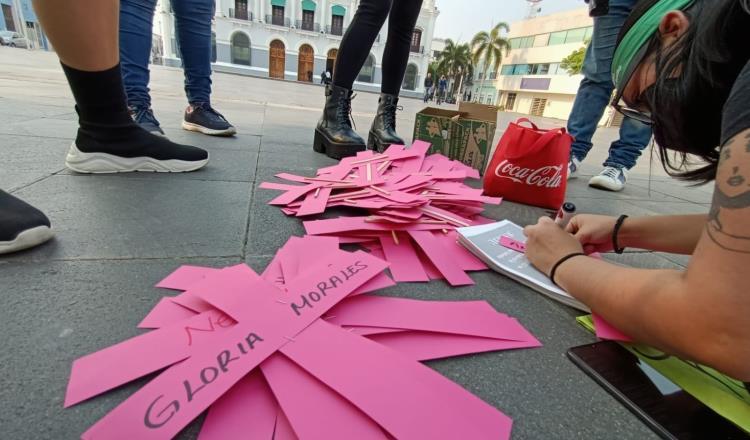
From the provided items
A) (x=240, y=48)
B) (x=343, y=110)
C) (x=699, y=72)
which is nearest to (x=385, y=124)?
(x=343, y=110)

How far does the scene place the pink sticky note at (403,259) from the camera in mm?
754

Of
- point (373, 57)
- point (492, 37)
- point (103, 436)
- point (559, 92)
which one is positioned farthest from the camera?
point (492, 37)

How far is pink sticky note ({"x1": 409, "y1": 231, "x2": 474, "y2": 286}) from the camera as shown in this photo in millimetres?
757

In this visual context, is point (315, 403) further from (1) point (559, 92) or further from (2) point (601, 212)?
(1) point (559, 92)

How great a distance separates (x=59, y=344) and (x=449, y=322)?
21.8 inches

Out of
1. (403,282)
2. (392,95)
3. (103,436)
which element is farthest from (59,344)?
(392,95)

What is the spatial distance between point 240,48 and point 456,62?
2015 cm

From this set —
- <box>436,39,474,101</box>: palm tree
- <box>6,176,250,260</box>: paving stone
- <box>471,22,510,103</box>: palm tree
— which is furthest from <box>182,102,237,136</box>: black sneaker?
<box>436,39,474,101</box>: palm tree

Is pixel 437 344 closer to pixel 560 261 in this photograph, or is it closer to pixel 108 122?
pixel 560 261

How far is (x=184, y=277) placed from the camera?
2.15 feet

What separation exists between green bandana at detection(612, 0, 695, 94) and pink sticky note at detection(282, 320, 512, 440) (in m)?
0.60

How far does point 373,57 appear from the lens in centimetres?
2352

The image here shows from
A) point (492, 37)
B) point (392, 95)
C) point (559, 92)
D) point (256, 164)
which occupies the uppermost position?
point (492, 37)

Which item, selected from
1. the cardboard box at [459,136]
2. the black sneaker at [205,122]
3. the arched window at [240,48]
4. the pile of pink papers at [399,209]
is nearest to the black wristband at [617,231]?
the pile of pink papers at [399,209]
